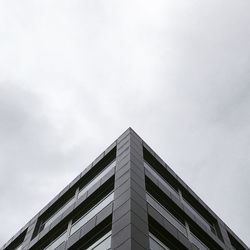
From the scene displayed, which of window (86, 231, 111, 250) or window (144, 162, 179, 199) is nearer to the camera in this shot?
window (86, 231, 111, 250)

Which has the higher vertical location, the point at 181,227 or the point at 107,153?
the point at 107,153

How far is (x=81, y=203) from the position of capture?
2494 centimetres

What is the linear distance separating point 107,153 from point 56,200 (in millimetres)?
6455

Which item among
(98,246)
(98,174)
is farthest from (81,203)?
(98,246)

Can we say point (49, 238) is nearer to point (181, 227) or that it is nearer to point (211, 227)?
point (181, 227)

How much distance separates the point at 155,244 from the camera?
19328 millimetres

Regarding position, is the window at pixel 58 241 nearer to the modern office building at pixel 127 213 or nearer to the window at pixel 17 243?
the modern office building at pixel 127 213

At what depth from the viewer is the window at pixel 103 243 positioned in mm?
18656

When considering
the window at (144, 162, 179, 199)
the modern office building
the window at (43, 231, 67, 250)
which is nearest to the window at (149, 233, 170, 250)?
the modern office building

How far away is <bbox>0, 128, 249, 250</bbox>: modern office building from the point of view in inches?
733

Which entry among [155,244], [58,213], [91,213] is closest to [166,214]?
[155,244]

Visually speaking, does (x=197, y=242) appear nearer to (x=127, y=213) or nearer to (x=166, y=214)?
(x=166, y=214)

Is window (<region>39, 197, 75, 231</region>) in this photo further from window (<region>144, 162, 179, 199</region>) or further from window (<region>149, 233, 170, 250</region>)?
window (<region>149, 233, 170, 250</region>)

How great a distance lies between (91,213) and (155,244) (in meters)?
5.49
